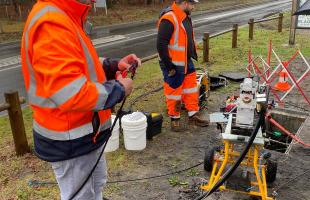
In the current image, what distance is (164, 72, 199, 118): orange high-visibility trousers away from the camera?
5.49m

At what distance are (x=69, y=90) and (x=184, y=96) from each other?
12.9ft

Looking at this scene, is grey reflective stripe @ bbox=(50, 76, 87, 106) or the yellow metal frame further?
the yellow metal frame

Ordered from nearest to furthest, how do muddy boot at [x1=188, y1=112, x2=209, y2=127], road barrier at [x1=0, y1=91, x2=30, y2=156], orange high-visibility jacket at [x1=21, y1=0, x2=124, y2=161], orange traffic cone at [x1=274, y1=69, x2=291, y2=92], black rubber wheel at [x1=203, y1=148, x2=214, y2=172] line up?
orange high-visibility jacket at [x1=21, y1=0, x2=124, y2=161] < black rubber wheel at [x1=203, y1=148, x2=214, y2=172] < road barrier at [x1=0, y1=91, x2=30, y2=156] < muddy boot at [x1=188, y1=112, x2=209, y2=127] < orange traffic cone at [x1=274, y1=69, x2=291, y2=92]

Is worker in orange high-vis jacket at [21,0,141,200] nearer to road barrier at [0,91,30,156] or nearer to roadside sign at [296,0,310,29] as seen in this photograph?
road barrier at [0,91,30,156]

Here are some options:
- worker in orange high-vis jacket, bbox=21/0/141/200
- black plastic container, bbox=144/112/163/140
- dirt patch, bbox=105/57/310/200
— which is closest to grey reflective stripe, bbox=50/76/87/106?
worker in orange high-vis jacket, bbox=21/0/141/200

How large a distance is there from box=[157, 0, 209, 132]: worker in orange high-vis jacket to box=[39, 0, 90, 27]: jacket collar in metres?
3.04

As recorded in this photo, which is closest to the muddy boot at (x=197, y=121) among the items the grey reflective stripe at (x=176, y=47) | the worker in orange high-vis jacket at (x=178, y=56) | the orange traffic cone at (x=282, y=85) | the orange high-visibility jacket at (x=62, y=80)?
the worker in orange high-vis jacket at (x=178, y=56)

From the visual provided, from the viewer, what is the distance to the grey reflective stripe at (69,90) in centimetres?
195

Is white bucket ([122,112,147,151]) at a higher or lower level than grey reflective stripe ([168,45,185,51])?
lower

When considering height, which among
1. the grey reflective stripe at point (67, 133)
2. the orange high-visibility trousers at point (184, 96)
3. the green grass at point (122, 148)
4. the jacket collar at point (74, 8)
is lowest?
the green grass at point (122, 148)

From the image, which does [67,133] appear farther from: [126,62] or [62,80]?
[126,62]

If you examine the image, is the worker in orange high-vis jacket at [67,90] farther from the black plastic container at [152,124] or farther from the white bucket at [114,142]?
the black plastic container at [152,124]

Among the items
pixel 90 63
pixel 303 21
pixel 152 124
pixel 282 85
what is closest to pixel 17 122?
pixel 152 124

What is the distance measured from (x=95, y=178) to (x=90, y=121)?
2.27 feet
